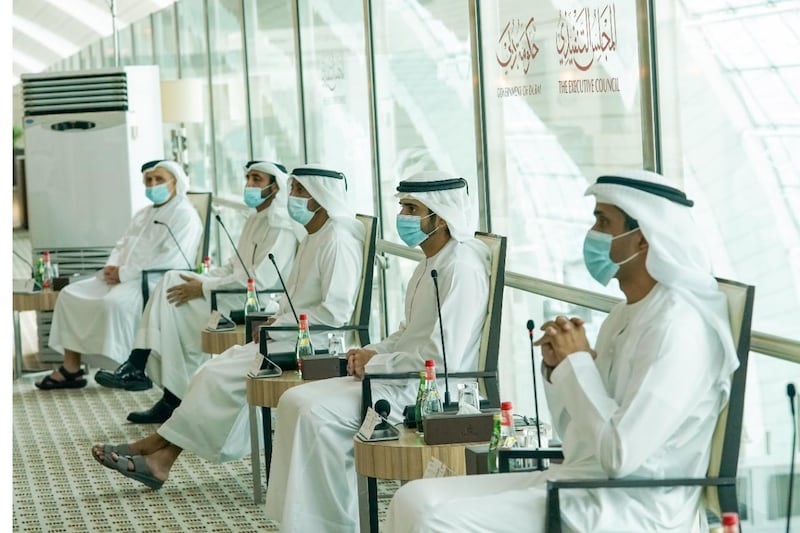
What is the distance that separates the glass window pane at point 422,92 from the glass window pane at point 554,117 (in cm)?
26

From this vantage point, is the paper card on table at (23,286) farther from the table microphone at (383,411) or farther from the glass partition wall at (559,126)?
the table microphone at (383,411)

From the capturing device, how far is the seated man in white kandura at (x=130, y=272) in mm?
7605

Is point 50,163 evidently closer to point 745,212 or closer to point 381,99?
point 381,99

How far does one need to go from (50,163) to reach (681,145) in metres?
6.21

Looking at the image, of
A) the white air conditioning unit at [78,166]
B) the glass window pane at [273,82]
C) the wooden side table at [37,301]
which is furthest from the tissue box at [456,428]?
the white air conditioning unit at [78,166]

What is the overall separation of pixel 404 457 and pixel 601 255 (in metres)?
0.95

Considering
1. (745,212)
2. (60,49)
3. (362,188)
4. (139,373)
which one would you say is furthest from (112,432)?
(60,49)

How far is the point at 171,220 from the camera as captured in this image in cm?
762

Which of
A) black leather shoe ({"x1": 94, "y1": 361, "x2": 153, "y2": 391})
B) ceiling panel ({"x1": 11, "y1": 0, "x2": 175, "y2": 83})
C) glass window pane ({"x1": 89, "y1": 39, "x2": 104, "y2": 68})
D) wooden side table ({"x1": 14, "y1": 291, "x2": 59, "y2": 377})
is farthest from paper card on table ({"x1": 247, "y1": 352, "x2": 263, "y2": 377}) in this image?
glass window pane ({"x1": 89, "y1": 39, "x2": 104, "y2": 68})

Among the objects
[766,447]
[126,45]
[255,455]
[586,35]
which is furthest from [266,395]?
[126,45]

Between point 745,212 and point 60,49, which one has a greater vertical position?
point 60,49

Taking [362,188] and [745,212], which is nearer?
[745,212]

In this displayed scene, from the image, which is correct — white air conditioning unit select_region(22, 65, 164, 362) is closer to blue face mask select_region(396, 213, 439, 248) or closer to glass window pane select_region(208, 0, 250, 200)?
glass window pane select_region(208, 0, 250, 200)

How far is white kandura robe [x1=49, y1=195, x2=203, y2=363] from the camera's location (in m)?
7.61
